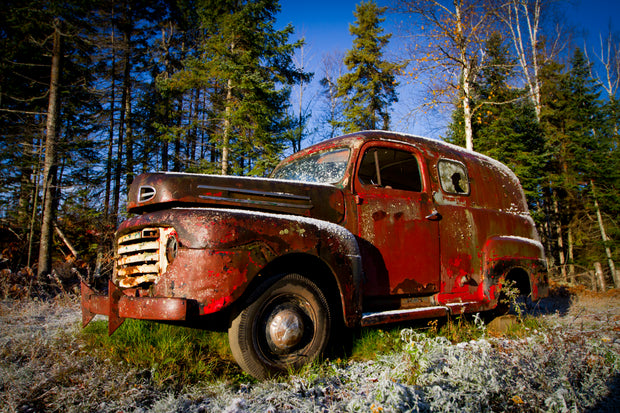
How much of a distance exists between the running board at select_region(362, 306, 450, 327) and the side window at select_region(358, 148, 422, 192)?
4.15 ft

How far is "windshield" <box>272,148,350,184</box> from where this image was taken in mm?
3602

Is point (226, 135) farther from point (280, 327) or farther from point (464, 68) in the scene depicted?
point (280, 327)

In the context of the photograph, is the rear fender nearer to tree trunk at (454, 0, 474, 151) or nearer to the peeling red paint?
the peeling red paint

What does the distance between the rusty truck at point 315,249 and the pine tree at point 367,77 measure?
50.6ft

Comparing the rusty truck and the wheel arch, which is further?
the wheel arch

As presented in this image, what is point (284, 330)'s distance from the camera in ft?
8.60

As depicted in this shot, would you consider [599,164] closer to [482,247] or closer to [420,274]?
[482,247]

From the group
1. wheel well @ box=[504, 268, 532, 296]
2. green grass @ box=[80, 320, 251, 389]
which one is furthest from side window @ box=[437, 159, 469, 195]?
green grass @ box=[80, 320, 251, 389]

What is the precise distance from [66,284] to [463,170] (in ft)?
33.8

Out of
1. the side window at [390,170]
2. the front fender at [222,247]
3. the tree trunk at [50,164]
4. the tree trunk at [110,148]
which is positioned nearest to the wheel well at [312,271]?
the front fender at [222,247]

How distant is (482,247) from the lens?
4.18 metres

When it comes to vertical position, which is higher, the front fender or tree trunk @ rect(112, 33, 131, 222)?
tree trunk @ rect(112, 33, 131, 222)

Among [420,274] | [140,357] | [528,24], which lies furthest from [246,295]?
[528,24]

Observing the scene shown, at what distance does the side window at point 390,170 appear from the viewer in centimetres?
371
